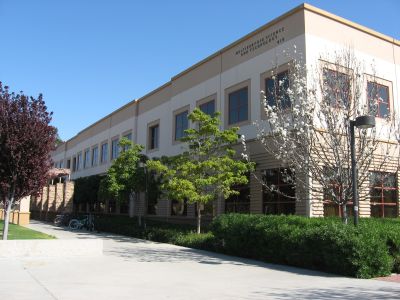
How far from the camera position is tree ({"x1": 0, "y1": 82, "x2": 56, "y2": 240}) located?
14.8m

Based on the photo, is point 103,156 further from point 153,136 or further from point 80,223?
point 80,223

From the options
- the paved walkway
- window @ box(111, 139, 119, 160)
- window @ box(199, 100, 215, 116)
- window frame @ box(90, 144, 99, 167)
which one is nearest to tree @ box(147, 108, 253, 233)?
window @ box(199, 100, 215, 116)

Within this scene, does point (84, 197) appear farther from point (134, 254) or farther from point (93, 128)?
point (134, 254)

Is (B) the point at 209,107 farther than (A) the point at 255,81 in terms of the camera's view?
Yes

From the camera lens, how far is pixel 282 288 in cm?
932

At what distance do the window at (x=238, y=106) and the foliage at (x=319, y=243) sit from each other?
810cm

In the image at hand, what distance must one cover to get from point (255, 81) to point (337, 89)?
751cm

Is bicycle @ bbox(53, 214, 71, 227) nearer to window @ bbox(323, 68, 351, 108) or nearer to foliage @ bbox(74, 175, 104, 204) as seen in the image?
foliage @ bbox(74, 175, 104, 204)

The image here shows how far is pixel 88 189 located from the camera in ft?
129

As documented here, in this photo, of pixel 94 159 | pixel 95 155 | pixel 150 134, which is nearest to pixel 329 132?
pixel 150 134

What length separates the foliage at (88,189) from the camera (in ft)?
127

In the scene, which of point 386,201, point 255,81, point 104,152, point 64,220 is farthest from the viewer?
point 104,152

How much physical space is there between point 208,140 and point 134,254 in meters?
6.74

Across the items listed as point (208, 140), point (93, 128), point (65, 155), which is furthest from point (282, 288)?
point (65, 155)
